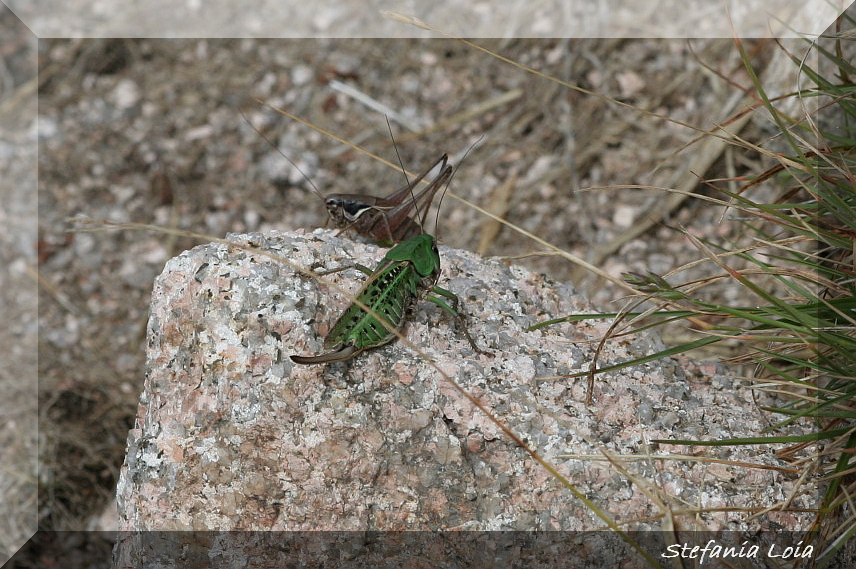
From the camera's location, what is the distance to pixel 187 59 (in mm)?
4887

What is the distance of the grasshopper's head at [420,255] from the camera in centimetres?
203

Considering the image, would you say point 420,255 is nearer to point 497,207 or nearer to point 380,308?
point 380,308

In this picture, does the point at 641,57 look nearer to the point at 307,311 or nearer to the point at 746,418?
the point at 746,418

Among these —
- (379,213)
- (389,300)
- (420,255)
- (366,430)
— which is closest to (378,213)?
(379,213)

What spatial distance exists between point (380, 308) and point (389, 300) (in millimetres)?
36

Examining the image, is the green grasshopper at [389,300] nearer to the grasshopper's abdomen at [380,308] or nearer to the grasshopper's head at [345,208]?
the grasshopper's abdomen at [380,308]

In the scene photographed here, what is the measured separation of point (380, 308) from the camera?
1890 millimetres

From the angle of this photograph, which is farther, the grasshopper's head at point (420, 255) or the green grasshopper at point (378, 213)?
the green grasshopper at point (378, 213)

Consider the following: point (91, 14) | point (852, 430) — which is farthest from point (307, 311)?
point (91, 14)

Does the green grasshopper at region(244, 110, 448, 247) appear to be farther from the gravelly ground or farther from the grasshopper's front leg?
the gravelly ground

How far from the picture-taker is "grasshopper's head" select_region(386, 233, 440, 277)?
2.03 meters

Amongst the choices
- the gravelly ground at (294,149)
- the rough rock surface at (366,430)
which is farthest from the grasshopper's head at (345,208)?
the gravelly ground at (294,149)

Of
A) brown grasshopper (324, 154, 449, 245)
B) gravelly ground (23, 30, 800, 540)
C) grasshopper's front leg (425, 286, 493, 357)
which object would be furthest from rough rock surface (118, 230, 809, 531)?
gravelly ground (23, 30, 800, 540)

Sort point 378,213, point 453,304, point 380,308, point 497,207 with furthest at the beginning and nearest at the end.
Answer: point 497,207
point 378,213
point 453,304
point 380,308
